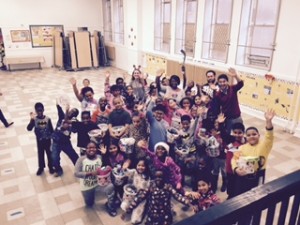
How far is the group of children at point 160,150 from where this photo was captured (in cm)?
294

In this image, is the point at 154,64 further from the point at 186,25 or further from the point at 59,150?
the point at 59,150

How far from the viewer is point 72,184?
157 inches

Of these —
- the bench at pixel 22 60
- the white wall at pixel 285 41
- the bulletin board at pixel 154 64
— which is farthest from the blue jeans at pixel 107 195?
the bench at pixel 22 60

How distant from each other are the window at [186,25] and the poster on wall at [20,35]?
7.28 meters

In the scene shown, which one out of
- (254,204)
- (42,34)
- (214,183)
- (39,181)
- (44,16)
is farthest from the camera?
(42,34)

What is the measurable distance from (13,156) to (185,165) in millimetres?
3046

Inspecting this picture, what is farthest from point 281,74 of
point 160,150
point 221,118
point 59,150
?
point 59,150

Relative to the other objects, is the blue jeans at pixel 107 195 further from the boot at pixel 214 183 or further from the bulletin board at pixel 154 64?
the bulletin board at pixel 154 64

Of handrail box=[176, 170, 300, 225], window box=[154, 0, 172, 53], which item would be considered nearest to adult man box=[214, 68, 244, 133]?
handrail box=[176, 170, 300, 225]

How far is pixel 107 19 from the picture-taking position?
44.5ft

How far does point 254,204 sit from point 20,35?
43.8ft

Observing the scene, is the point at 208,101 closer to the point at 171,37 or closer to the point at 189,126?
the point at 189,126

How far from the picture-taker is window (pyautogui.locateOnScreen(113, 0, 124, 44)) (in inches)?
476

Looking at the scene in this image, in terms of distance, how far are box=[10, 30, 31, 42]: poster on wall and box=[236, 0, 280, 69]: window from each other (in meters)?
9.65
